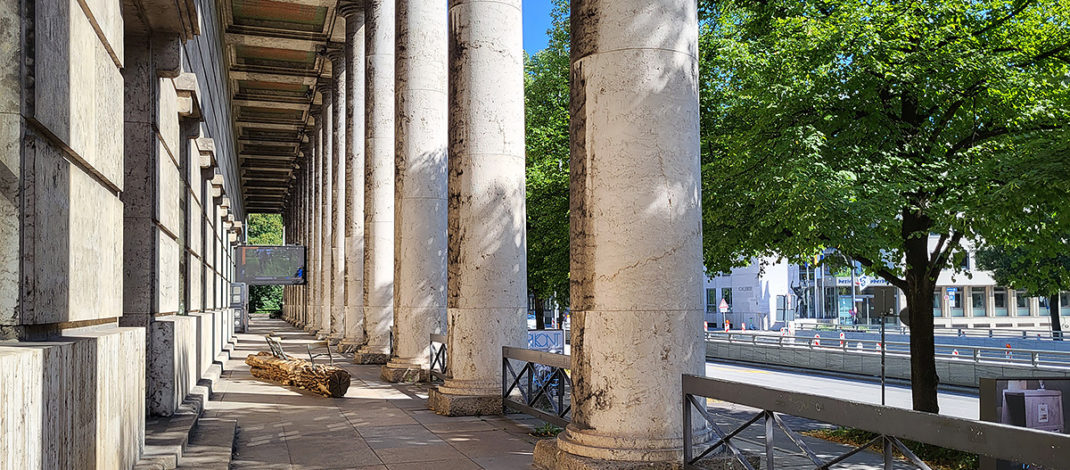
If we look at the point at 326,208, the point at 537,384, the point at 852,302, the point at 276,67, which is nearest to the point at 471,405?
the point at 537,384

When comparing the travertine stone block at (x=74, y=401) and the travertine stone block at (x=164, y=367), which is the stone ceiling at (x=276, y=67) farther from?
the travertine stone block at (x=74, y=401)

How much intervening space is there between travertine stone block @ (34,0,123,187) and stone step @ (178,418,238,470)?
2757mm

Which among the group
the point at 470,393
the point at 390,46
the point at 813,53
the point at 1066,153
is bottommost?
the point at 470,393

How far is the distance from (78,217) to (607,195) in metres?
3.87

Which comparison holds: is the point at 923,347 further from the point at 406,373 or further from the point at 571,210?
the point at 571,210

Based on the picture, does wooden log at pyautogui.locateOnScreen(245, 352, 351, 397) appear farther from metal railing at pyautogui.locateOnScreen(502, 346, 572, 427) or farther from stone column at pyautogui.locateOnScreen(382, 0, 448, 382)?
metal railing at pyautogui.locateOnScreen(502, 346, 572, 427)

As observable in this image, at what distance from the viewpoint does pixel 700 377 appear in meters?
6.80

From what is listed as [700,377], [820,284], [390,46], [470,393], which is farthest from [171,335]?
[820,284]

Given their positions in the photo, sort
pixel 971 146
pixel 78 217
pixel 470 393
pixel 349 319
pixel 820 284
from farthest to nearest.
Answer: pixel 820 284
pixel 349 319
pixel 971 146
pixel 470 393
pixel 78 217

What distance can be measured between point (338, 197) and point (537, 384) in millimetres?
21159

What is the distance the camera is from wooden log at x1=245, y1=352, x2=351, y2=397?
14547 mm

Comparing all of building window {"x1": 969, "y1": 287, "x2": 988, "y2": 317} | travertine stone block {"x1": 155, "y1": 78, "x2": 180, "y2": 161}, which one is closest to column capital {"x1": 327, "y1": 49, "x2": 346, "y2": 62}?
travertine stone block {"x1": 155, "y1": 78, "x2": 180, "y2": 161}

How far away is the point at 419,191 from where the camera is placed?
16.3 m

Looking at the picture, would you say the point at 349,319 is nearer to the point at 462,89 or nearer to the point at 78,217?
the point at 462,89
